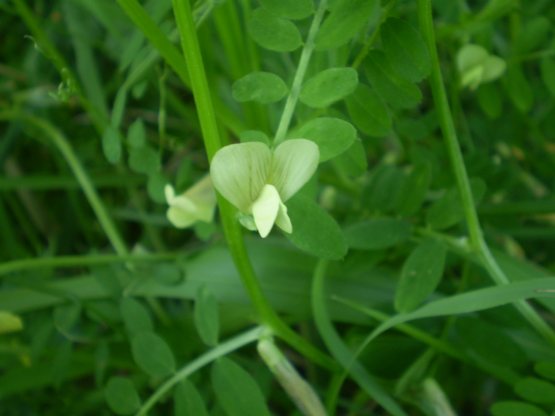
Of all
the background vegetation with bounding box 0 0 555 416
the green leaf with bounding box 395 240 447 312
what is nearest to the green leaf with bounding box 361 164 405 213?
the background vegetation with bounding box 0 0 555 416

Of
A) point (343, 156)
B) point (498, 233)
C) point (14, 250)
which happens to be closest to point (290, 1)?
point (343, 156)

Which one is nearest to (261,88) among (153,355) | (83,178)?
(153,355)

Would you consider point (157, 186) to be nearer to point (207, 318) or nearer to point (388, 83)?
point (207, 318)

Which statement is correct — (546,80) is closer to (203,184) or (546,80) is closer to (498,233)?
(498,233)

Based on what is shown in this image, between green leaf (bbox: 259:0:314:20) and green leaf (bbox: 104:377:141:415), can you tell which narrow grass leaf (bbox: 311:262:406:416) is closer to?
green leaf (bbox: 104:377:141:415)

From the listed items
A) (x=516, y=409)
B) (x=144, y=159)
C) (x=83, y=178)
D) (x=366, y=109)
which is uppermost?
(x=83, y=178)

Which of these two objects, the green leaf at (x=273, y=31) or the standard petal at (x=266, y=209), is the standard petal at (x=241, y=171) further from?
the green leaf at (x=273, y=31)
